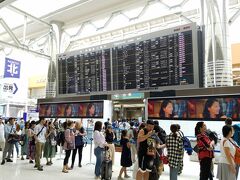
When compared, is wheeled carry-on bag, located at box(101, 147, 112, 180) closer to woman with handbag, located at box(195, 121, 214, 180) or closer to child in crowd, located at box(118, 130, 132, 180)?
child in crowd, located at box(118, 130, 132, 180)

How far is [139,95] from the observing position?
721 cm

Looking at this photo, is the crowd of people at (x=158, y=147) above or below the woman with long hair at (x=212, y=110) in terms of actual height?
below

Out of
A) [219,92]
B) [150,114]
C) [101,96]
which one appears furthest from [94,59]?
[219,92]

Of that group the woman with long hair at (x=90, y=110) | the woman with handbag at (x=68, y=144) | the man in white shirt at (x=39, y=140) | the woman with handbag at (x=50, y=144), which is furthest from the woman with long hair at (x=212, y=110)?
the woman with handbag at (x=50, y=144)

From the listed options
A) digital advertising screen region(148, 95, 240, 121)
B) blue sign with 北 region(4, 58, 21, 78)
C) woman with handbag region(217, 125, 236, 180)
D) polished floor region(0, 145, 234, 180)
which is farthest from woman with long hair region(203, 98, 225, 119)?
blue sign with 北 region(4, 58, 21, 78)

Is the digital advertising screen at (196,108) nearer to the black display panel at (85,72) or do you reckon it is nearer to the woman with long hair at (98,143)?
the woman with long hair at (98,143)

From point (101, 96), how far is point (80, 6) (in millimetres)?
3449

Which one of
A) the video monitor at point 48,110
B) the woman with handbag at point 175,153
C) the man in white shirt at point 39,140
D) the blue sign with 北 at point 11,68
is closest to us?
the woman with handbag at point 175,153

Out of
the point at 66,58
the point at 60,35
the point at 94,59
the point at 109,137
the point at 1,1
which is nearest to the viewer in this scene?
the point at 1,1

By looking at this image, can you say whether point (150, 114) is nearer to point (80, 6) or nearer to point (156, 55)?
point (156, 55)

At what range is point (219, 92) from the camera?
Answer: 5.82 m

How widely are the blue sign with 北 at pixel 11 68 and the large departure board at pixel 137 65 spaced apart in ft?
8.63

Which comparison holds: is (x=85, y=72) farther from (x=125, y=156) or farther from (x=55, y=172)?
(x=125, y=156)

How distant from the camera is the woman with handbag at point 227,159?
154 inches
